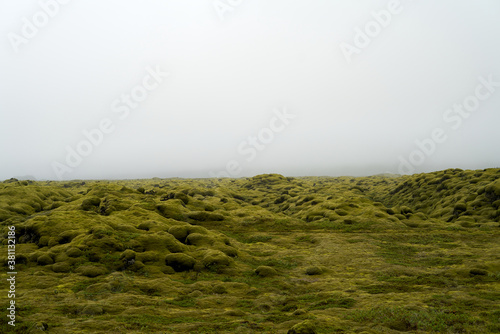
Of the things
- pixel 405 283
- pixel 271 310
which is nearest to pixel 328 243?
pixel 405 283

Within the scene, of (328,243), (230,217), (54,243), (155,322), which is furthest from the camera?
(230,217)

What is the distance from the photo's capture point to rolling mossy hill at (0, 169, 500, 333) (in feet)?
61.8

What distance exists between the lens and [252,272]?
33312 millimetres

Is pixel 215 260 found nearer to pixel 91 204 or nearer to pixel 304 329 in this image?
pixel 304 329

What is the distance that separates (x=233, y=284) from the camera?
93.9 feet

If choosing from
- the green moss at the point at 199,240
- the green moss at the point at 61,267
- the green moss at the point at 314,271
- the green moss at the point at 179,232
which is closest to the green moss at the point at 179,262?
the green moss at the point at 199,240

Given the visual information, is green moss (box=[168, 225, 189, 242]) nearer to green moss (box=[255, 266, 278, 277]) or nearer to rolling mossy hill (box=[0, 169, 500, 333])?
rolling mossy hill (box=[0, 169, 500, 333])

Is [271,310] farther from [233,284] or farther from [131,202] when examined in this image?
[131,202]

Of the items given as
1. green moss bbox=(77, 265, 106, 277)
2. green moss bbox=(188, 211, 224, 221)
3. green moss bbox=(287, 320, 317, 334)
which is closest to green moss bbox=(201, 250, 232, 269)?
green moss bbox=(77, 265, 106, 277)

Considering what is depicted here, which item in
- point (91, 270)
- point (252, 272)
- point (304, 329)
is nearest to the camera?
point (304, 329)

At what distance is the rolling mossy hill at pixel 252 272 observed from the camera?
18828 mm

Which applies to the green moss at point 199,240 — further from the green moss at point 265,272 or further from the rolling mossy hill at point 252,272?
the green moss at point 265,272

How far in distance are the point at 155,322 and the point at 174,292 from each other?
6976 millimetres

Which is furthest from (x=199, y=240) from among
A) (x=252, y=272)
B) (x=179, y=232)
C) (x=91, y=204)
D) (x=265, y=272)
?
(x=91, y=204)
